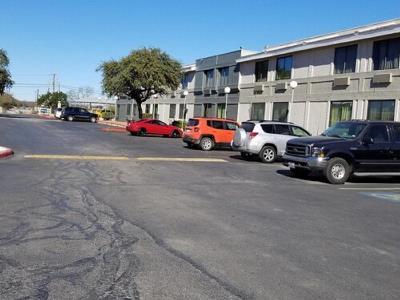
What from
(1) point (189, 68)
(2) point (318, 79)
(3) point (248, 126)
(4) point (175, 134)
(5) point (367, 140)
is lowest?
→ (4) point (175, 134)

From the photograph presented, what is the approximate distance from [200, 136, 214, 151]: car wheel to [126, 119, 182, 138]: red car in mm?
13027

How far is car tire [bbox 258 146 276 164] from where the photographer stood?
71.7ft

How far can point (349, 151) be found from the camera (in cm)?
1584

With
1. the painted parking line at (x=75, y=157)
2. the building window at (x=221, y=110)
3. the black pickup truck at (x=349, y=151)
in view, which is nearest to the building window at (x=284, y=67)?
the building window at (x=221, y=110)

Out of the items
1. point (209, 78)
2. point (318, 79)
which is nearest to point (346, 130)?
point (318, 79)

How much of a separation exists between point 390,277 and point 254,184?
326 inches

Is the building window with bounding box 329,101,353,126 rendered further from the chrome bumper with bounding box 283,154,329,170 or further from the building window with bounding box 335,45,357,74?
the chrome bumper with bounding box 283,154,329,170

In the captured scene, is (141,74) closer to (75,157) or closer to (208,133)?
(208,133)

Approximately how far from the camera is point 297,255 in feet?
22.6

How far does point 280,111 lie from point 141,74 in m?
18.6

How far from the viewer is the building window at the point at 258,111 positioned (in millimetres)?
39931

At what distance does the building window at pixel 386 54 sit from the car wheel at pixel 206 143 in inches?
383

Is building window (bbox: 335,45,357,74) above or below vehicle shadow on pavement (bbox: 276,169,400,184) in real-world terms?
above

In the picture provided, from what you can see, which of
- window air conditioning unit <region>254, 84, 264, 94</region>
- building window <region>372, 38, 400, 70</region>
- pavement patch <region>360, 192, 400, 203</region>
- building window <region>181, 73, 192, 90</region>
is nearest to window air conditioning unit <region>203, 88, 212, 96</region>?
building window <region>181, 73, 192, 90</region>
